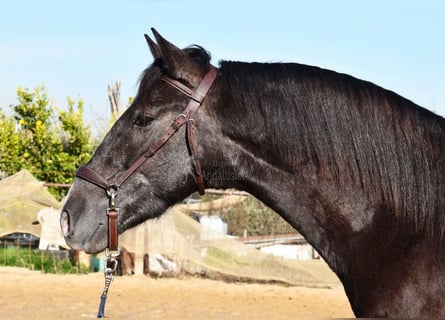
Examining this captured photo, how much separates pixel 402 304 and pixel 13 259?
39.0 feet

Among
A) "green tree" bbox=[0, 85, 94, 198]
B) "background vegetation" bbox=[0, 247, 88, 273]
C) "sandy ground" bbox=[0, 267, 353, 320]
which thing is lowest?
"sandy ground" bbox=[0, 267, 353, 320]

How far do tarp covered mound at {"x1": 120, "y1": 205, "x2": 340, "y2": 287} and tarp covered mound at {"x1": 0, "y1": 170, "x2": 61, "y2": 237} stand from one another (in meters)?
2.31

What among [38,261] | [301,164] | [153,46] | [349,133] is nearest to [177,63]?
[153,46]

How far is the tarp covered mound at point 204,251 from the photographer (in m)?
11.8

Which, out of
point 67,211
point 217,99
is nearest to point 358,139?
point 217,99

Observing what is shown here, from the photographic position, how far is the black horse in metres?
2.39

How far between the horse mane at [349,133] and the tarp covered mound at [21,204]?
11.1 meters

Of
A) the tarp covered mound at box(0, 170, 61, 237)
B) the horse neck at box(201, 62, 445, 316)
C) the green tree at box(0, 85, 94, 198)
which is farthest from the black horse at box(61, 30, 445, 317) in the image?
the green tree at box(0, 85, 94, 198)

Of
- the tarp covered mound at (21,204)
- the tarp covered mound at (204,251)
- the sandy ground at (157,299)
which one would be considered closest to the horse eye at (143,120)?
the sandy ground at (157,299)

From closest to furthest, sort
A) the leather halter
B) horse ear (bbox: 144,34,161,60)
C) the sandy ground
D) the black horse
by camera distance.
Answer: the black horse, the leather halter, horse ear (bbox: 144,34,161,60), the sandy ground

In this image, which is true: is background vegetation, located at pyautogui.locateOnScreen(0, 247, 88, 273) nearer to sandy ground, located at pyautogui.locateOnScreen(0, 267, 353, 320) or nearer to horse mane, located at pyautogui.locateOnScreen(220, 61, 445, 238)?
sandy ground, located at pyautogui.locateOnScreen(0, 267, 353, 320)

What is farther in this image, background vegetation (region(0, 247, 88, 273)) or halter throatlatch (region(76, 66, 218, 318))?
background vegetation (region(0, 247, 88, 273))

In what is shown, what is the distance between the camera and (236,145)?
8.57ft

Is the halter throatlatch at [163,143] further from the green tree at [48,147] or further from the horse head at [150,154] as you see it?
the green tree at [48,147]
